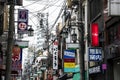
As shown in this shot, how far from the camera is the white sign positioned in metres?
20.2

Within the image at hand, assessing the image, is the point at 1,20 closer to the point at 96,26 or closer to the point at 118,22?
the point at 96,26

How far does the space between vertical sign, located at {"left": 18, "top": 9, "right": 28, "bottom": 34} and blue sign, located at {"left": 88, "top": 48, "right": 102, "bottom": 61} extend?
18.6 ft

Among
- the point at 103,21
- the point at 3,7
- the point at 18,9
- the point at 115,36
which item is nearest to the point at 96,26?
the point at 103,21

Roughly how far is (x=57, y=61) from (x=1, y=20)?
777 inches

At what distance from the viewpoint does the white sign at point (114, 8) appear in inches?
797

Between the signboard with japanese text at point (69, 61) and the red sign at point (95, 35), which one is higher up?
the red sign at point (95, 35)

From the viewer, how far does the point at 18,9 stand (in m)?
27.8

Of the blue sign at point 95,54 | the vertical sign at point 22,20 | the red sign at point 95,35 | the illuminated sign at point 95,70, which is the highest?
the vertical sign at point 22,20

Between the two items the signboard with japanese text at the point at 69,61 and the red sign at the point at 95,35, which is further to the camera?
the signboard with japanese text at the point at 69,61

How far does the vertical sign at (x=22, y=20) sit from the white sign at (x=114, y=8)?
9.22 meters

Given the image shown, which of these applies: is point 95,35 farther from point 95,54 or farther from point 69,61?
point 69,61

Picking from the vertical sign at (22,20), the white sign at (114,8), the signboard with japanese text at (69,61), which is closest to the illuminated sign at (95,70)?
the signboard with japanese text at (69,61)

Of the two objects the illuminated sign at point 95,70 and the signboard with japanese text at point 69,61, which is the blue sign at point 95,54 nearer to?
the illuminated sign at point 95,70

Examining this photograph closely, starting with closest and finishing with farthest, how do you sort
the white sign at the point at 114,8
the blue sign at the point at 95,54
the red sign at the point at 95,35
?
the white sign at the point at 114,8, the blue sign at the point at 95,54, the red sign at the point at 95,35
